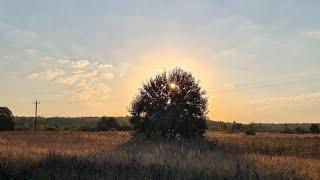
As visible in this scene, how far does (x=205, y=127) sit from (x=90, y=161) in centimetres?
3000

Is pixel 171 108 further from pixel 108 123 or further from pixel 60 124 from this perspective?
pixel 60 124

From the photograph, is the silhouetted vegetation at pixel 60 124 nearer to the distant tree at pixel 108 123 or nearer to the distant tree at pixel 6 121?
the distant tree at pixel 108 123

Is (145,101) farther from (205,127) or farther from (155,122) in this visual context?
(205,127)

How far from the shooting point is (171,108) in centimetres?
4725

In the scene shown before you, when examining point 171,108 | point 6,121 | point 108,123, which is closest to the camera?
point 171,108

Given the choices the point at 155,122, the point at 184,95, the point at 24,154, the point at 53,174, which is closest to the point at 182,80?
the point at 184,95

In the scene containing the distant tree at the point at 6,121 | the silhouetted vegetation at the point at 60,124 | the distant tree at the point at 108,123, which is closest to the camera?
the distant tree at the point at 6,121

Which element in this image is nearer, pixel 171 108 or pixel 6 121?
pixel 171 108

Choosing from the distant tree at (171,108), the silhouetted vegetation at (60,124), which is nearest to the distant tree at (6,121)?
the silhouetted vegetation at (60,124)

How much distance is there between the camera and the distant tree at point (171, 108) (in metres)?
47.3

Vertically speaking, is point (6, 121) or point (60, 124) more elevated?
point (60, 124)

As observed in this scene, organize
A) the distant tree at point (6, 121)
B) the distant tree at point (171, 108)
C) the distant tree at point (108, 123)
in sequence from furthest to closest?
1. the distant tree at point (108, 123)
2. the distant tree at point (6, 121)
3. the distant tree at point (171, 108)

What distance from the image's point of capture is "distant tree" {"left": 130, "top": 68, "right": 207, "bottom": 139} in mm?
47344

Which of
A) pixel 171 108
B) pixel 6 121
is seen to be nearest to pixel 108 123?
pixel 6 121
